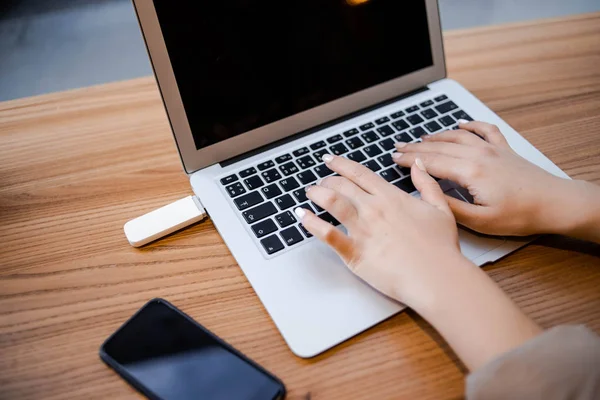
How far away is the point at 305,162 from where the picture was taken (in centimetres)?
69

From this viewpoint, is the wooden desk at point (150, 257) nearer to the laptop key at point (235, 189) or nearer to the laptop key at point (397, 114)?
the laptop key at point (235, 189)

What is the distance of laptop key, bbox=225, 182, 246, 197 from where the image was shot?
2.16 feet

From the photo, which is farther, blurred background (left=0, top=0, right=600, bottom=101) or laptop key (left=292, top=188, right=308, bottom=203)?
blurred background (left=0, top=0, right=600, bottom=101)

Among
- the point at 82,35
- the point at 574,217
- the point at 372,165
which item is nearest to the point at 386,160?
the point at 372,165

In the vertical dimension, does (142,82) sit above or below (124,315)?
above

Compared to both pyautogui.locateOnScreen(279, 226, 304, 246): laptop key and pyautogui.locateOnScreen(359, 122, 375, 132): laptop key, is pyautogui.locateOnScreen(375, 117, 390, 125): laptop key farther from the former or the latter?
pyautogui.locateOnScreen(279, 226, 304, 246): laptop key

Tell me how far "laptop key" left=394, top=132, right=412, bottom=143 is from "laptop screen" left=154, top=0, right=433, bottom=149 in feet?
0.28

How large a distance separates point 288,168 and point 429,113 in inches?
9.0

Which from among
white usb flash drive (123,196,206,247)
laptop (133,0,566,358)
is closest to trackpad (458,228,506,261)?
laptop (133,0,566,358)

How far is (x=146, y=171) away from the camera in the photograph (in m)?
0.74

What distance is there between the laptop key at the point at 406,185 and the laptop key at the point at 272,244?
0.17 meters

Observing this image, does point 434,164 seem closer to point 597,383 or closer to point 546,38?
point 597,383

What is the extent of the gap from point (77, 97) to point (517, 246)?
671mm

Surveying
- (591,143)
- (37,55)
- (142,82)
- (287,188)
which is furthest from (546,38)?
(37,55)
